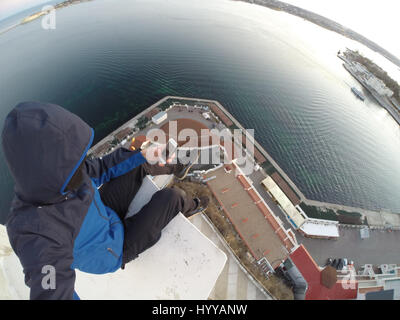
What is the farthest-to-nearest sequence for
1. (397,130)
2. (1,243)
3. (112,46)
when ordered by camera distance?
(112,46) < (397,130) < (1,243)

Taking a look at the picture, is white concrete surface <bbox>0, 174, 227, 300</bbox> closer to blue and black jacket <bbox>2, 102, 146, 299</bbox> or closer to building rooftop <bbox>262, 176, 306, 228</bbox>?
blue and black jacket <bbox>2, 102, 146, 299</bbox>

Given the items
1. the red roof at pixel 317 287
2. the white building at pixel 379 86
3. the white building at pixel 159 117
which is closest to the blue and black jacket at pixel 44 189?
the red roof at pixel 317 287

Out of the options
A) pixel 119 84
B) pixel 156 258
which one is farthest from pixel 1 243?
pixel 119 84

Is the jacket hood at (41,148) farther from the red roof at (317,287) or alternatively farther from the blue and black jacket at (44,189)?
the red roof at (317,287)

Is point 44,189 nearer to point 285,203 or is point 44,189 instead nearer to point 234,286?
point 234,286

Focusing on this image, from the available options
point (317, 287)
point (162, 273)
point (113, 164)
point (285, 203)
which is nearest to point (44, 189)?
point (113, 164)

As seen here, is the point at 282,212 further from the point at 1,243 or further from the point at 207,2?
the point at 207,2
